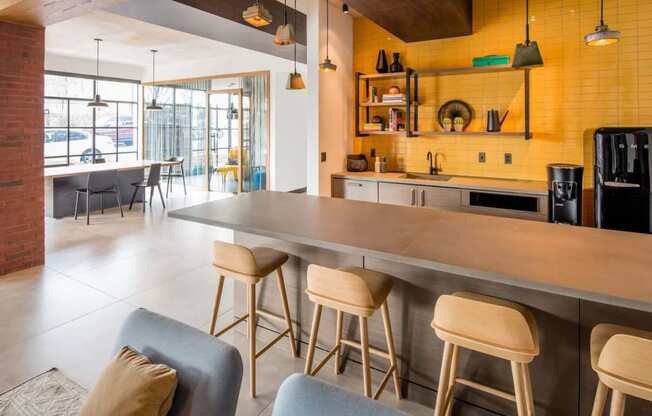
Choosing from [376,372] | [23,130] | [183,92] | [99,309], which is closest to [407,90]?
[376,372]

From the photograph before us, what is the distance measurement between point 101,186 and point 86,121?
3.29m

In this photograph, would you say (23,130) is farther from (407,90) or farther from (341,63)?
(407,90)

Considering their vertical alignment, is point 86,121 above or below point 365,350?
above

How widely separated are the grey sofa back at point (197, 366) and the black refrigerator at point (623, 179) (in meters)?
3.64

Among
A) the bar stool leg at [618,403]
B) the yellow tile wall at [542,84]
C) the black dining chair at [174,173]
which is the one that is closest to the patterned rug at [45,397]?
the bar stool leg at [618,403]

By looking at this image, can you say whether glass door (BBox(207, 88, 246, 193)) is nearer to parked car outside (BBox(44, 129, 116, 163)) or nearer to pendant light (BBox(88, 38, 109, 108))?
pendant light (BBox(88, 38, 109, 108))

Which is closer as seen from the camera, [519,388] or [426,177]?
[519,388]

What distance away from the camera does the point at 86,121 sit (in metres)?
9.70

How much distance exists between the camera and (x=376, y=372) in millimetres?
2453

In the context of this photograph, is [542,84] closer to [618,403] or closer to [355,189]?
[355,189]

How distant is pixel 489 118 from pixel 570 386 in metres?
3.23

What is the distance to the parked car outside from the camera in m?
9.13

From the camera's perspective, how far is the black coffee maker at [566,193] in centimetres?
375

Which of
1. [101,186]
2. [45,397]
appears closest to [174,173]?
[101,186]
